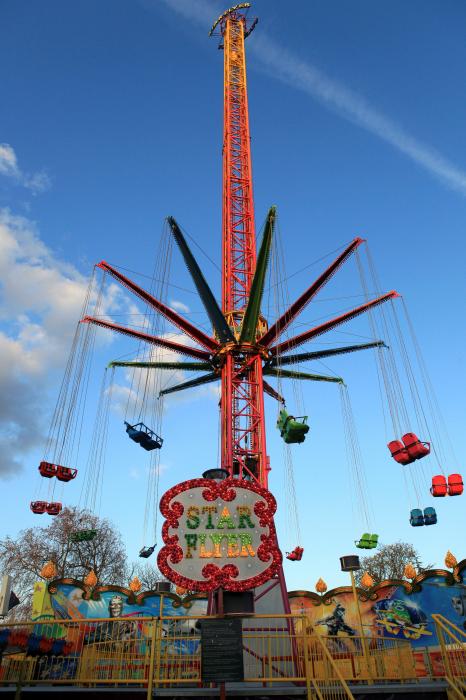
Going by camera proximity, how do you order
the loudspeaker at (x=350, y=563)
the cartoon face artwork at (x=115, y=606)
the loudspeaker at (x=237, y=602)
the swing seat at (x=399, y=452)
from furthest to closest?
the cartoon face artwork at (x=115, y=606)
the swing seat at (x=399, y=452)
the loudspeaker at (x=350, y=563)
the loudspeaker at (x=237, y=602)

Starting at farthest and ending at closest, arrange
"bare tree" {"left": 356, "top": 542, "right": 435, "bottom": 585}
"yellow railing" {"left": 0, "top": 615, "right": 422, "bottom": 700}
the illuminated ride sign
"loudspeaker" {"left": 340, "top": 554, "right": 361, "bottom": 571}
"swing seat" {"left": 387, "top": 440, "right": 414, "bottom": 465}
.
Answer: "bare tree" {"left": 356, "top": 542, "right": 435, "bottom": 585}
"swing seat" {"left": 387, "top": 440, "right": 414, "bottom": 465}
"loudspeaker" {"left": 340, "top": 554, "right": 361, "bottom": 571}
the illuminated ride sign
"yellow railing" {"left": 0, "top": 615, "right": 422, "bottom": 700}

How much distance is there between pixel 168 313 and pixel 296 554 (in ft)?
46.6

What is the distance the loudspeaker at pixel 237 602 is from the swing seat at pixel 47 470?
15128 millimetres

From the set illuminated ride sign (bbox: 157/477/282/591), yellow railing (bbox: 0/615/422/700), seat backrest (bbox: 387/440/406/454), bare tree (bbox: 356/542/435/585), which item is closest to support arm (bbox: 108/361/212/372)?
seat backrest (bbox: 387/440/406/454)

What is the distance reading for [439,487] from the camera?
21609mm

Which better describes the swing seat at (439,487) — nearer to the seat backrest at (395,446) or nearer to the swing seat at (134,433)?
the seat backrest at (395,446)

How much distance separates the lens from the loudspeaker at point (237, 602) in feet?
36.4

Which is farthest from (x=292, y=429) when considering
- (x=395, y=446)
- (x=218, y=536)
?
(x=218, y=536)

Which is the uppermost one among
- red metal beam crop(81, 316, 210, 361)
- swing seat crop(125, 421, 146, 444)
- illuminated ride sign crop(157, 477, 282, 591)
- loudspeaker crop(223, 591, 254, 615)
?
red metal beam crop(81, 316, 210, 361)

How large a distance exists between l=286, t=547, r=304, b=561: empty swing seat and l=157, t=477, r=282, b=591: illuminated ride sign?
16471 mm

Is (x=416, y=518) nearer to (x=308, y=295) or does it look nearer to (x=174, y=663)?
(x=308, y=295)

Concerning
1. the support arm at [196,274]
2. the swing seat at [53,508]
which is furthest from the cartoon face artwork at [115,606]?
the support arm at [196,274]

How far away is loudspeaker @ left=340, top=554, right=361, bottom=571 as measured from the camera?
1841 cm

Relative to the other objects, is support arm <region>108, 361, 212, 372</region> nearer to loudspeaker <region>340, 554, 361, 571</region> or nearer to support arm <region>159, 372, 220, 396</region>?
support arm <region>159, 372, 220, 396</region>
